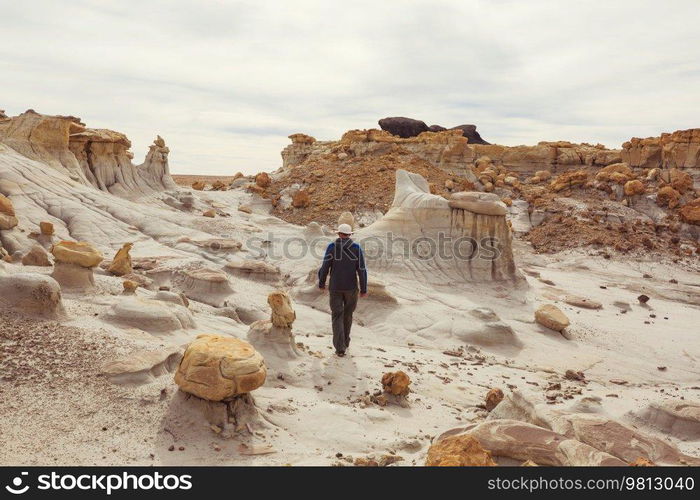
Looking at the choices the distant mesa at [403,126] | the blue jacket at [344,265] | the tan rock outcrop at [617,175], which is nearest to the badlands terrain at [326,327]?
the blue jacket at [344,265]

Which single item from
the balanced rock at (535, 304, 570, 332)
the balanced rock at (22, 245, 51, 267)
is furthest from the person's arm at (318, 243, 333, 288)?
the balanced rock at (535, 304, 570, 332)

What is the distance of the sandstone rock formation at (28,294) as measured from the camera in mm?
4504

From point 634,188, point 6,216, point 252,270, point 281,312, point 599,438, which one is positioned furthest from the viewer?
point 634,188

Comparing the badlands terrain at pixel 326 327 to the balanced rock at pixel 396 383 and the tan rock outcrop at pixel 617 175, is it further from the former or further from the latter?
the tan rock outcrop at pixel 617 175

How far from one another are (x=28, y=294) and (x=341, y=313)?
3.11m

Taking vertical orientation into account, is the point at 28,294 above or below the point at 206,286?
above

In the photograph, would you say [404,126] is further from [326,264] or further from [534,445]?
[534,445]

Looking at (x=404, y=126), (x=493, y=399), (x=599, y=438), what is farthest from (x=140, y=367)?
(x=404, y=126)

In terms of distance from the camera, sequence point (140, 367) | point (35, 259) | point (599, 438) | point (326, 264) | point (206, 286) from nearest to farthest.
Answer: point (599, 438) → point (140, 367) → point (326, 264) → point (35, 259) → point (206, 286)

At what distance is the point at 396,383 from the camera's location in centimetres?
473

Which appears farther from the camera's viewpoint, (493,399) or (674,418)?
(493,399)

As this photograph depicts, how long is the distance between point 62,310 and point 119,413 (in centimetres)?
170

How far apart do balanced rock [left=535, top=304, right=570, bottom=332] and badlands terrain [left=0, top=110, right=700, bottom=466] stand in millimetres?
35
